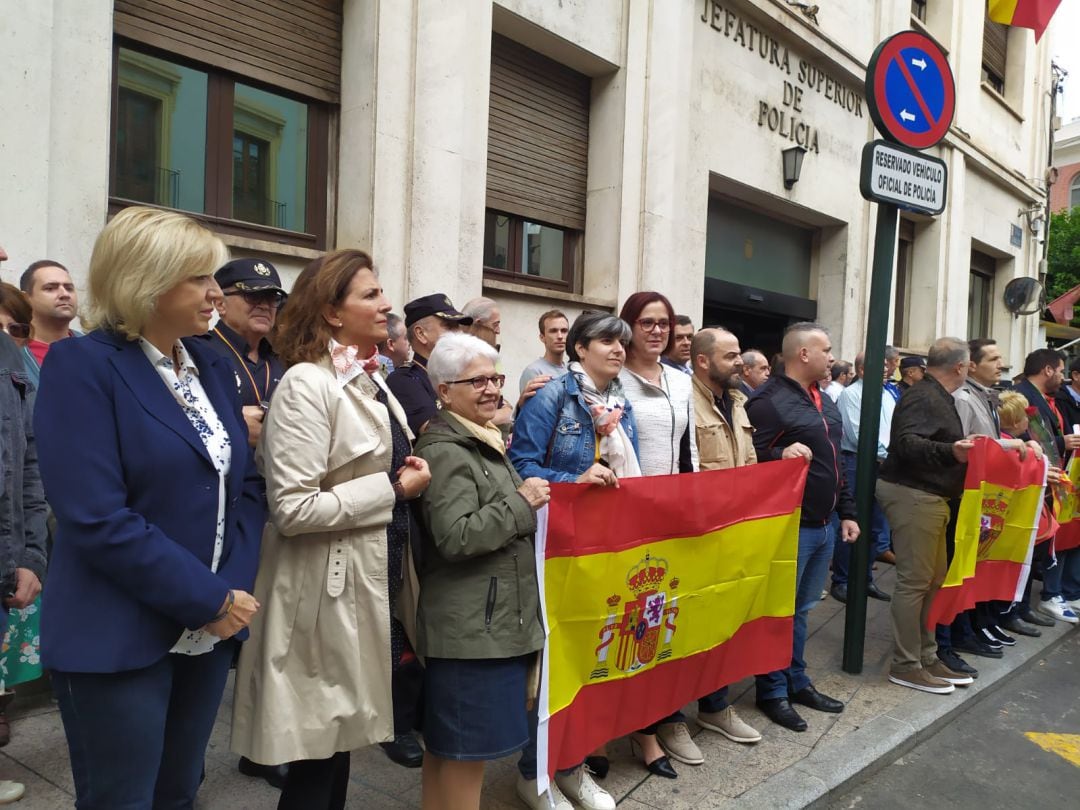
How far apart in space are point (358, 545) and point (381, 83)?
4812 millimetres

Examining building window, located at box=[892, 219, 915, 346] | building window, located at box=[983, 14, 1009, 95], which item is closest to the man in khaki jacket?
building window, located at box=[892, 219, 915, 346]

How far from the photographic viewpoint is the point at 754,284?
1126 cm

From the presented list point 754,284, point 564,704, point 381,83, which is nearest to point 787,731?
point 564,704

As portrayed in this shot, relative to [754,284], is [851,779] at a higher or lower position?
lower

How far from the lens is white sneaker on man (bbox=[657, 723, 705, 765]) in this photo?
3.59m

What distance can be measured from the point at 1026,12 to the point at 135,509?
12.2 m

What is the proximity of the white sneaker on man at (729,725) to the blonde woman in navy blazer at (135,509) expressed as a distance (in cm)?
263

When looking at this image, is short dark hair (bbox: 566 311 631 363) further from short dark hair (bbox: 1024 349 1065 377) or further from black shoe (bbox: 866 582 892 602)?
short dark hair (bbox: 1024 349 1065 377)

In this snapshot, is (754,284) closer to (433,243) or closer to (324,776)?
(433,243)

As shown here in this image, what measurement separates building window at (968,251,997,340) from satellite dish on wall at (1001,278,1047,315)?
512mm

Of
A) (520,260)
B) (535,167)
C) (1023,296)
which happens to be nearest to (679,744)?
(520,260)

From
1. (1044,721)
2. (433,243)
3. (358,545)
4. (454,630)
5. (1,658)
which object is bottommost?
(1044,721)

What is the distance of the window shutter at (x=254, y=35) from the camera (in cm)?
516

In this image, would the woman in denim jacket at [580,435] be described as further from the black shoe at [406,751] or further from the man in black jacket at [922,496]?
the man in black jacket at [922,496]
